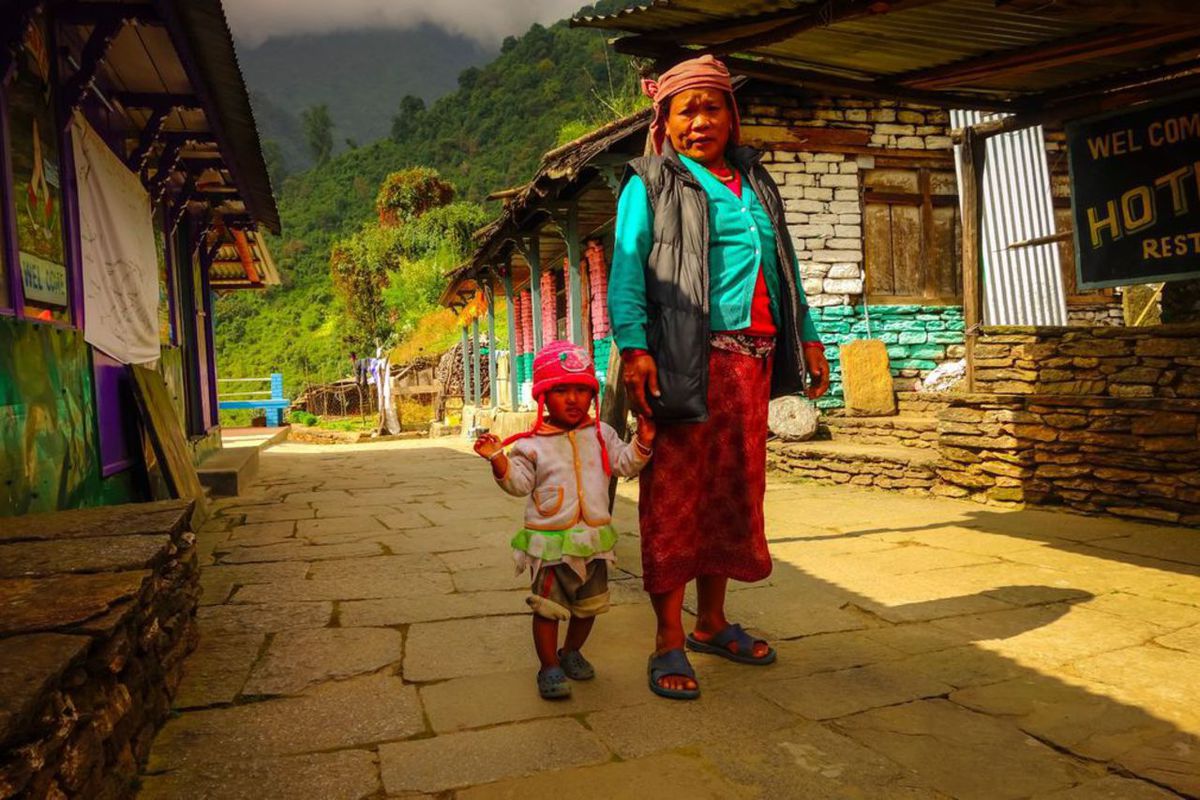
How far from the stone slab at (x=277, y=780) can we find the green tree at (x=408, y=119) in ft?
237

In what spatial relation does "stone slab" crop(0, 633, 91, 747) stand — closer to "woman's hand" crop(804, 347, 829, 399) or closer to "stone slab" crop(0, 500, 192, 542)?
"stone slab" crop(0, 500, 192, 542)

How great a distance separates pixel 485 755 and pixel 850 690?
1129 millimetres

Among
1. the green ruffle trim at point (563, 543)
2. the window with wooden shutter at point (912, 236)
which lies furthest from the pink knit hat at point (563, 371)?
the window with wooden shutter at point (912, 236)

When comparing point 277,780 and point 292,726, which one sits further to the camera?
point 292,726

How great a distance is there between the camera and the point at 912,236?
1022cm

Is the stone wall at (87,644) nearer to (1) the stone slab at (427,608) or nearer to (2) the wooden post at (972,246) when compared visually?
(1) the stone slab at (427,608)

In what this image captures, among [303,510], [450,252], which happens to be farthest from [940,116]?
[450,252]

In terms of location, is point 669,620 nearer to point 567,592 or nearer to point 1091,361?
point 567,592

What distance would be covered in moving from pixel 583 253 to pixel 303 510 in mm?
8346

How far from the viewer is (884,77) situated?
4398 mm

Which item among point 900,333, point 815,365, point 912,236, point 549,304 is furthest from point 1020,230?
point 549,304

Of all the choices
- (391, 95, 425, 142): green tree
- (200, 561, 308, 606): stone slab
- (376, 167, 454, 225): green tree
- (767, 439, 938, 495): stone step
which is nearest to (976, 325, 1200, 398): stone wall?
(767, 439, 938, 495): stone step

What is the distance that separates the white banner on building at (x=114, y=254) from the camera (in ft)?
15.8

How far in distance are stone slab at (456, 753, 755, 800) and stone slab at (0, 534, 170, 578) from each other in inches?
46.5
